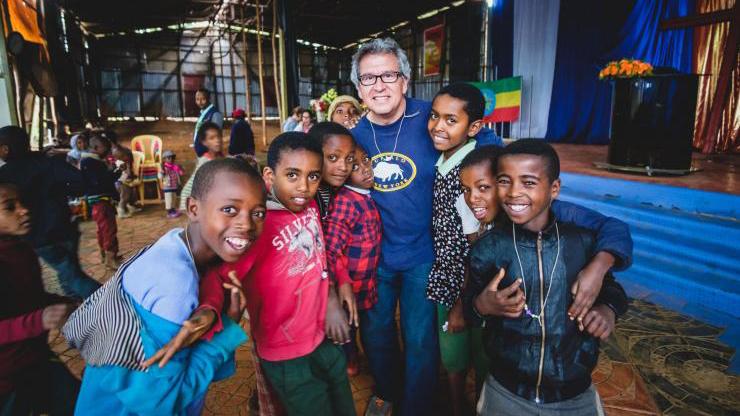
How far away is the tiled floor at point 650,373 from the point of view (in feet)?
7.54

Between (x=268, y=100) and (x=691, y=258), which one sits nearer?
(x=691, y=258)

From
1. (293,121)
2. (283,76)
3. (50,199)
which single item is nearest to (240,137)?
(293,121)

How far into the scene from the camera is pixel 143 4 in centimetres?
1420

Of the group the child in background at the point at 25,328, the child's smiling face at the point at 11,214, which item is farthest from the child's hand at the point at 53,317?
the child's smiling face at the point at 11,214

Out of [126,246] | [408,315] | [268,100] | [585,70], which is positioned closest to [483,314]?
[408,315]

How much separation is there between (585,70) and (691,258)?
7516 millimetres

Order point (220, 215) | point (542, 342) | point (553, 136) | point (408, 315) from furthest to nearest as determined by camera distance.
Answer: point (553, 136), point (408, 315), point (542, 342), point (220, 215)

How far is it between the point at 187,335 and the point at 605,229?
1.38m

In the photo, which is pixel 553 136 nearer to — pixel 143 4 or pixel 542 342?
pixel 542 342

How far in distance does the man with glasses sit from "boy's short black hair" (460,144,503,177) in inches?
13.4

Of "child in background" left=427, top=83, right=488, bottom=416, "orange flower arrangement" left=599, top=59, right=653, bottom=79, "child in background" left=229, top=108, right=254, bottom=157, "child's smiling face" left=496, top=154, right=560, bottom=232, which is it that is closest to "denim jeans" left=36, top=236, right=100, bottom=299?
"child in background" left=427, top=83, right=488, bottom=416

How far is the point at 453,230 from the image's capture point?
1827 mm

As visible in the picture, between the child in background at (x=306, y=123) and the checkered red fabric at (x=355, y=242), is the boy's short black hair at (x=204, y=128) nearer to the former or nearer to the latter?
the child in background at (x=306, y=123)

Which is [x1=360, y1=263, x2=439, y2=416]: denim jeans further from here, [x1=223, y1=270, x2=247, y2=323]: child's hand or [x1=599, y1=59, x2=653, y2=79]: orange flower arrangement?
[x1=599, y1=59, x2=653, y2=79]: orange flower arrangement
